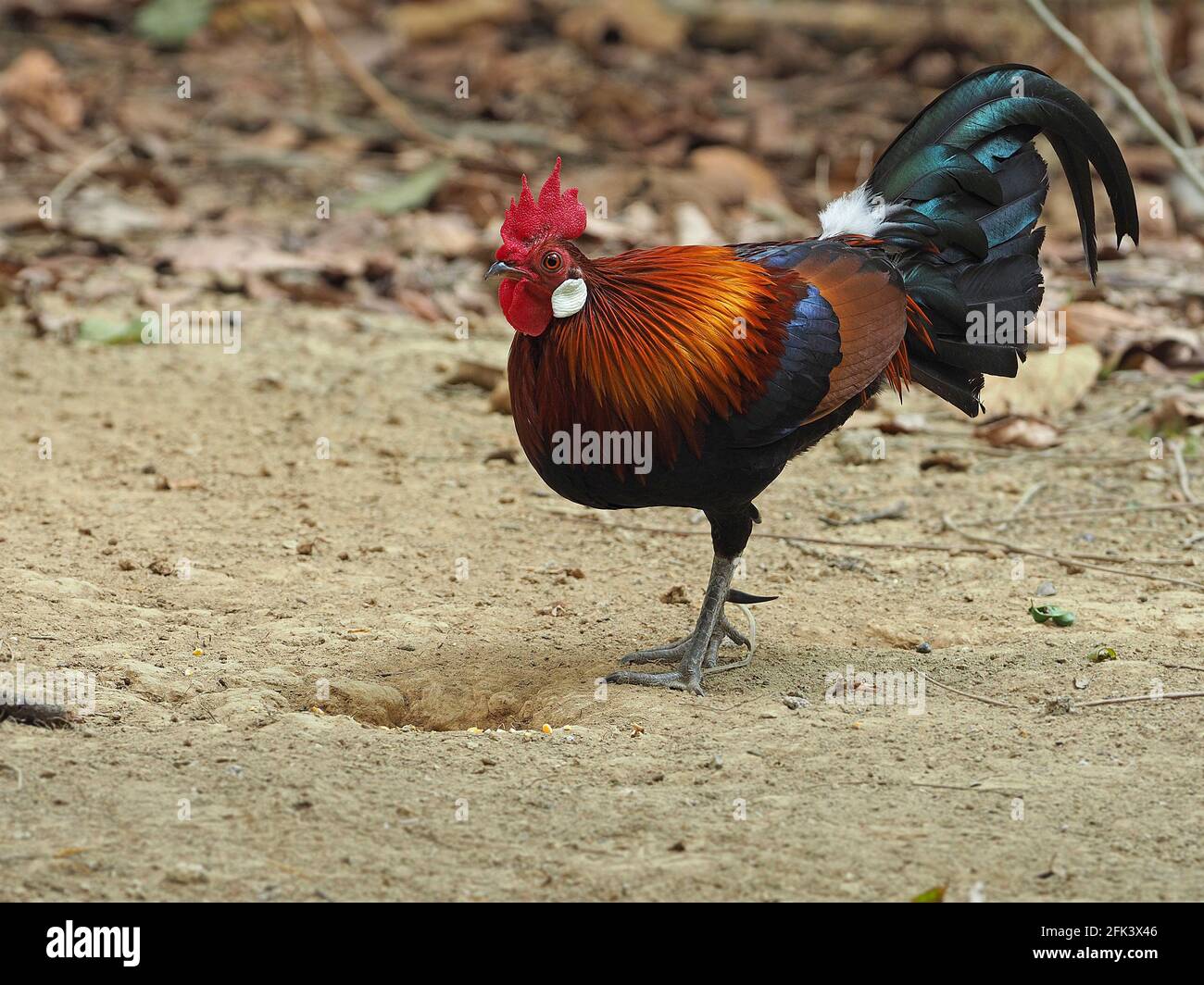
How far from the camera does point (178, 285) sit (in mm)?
9133

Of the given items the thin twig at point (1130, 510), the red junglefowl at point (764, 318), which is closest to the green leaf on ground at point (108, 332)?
the red junglefowl at point (764, 318)

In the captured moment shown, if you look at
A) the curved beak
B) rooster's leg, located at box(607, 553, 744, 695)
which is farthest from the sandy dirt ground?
the curved beak

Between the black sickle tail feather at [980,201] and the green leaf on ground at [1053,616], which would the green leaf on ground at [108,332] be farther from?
the green leaf on ground at [1053,616]

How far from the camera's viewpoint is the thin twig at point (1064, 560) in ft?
17.9

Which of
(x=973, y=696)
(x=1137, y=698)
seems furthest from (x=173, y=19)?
(x=1137, y=698)

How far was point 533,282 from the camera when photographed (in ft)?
14.2

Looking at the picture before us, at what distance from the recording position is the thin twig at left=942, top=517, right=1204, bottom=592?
5457mm

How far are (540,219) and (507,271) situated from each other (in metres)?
0.19

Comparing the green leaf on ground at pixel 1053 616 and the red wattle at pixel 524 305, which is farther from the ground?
the red wattle at pixel 524 305

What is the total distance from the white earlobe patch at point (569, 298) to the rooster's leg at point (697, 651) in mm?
1039

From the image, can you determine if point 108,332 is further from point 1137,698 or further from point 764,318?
point 1137,698

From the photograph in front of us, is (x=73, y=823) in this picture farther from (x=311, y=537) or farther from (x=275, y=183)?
(x=275, y=183)

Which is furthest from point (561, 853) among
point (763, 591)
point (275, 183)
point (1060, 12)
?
point (1060, 12)

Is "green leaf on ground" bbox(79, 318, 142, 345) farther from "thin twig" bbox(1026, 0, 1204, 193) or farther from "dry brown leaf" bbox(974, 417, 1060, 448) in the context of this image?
"thin twig" bbox(1026, 0, 1204, 193)
